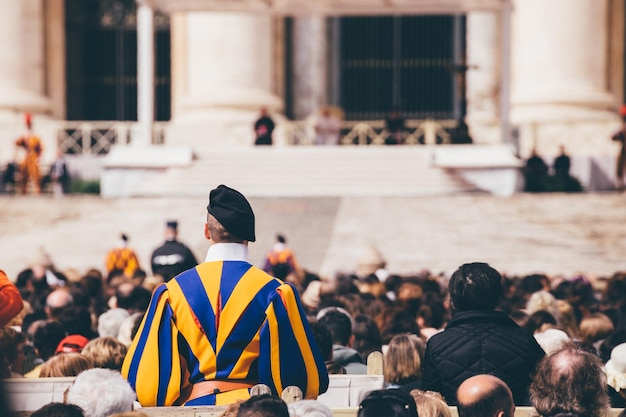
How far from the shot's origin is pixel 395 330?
8930 mm

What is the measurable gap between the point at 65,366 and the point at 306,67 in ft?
97.9

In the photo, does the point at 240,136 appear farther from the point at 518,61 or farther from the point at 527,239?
the point at 527,239

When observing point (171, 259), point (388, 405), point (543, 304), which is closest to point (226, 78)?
point (171, 259)

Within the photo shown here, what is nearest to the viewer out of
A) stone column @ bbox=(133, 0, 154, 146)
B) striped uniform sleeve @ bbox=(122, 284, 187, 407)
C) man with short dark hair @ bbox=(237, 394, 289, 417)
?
man with short dark hair @ bbox=(237, 394, 289, 417)

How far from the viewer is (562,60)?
33562 mm

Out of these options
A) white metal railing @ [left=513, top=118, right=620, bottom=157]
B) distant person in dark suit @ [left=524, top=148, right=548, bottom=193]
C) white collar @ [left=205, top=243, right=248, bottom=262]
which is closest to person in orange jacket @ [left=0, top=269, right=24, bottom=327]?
white collar @ [left=205, top=243, right=248, bottom=262]

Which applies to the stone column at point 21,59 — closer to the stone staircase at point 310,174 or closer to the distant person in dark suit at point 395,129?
the stone staircase at point 310,174

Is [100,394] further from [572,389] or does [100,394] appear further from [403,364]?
[403,364]

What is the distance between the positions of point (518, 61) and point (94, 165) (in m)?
11.0

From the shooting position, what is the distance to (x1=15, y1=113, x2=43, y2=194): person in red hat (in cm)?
2966

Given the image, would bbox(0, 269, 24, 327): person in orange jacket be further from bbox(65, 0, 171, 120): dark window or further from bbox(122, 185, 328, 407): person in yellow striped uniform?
bbox(65, 0, 171, 120): dark window

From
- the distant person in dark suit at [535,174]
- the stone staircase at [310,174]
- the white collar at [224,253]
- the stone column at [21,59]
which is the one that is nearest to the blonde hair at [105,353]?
the white collar at [224,253]

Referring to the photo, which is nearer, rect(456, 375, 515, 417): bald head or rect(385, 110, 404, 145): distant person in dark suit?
rect(456, 375, 515, 417): bald head

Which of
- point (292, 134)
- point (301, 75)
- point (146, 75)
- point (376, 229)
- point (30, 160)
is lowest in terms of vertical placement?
point (376, 229)
